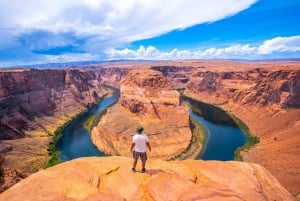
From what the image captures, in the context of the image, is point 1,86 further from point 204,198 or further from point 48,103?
point 204,198

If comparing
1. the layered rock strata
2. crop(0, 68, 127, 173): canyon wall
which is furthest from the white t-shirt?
crop(0, 68, 127, 173): canyon wall

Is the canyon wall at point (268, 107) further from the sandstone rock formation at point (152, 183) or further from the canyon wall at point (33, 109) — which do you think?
the canyon wall at point (33, 109)

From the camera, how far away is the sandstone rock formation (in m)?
13.7

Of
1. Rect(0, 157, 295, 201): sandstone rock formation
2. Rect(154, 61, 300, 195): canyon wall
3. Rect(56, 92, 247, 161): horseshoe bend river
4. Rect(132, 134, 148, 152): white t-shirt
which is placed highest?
Rect(132, 134, 148, 152): white t-shirt

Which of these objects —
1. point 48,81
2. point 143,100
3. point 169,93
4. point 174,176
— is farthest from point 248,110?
point 174,176

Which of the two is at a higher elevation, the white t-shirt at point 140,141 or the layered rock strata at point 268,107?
the white t-shirt at point 140,141

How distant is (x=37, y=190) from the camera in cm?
1442

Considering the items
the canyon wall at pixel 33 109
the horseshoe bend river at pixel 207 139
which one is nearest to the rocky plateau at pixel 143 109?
the canyon wall at pixel 33 109

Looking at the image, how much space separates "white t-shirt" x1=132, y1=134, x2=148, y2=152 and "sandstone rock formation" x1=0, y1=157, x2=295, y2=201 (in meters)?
1.60

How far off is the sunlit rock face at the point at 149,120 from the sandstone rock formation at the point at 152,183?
5518 cm

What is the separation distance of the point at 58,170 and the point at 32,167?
55.1 m

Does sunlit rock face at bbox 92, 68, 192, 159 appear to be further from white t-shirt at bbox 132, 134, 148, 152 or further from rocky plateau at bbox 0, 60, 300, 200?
white t-shirt at bbox 132, 134, 148, 152

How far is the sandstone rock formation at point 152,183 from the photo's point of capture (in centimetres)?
1373

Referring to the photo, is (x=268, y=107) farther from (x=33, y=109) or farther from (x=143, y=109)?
(x=33, y=109)
